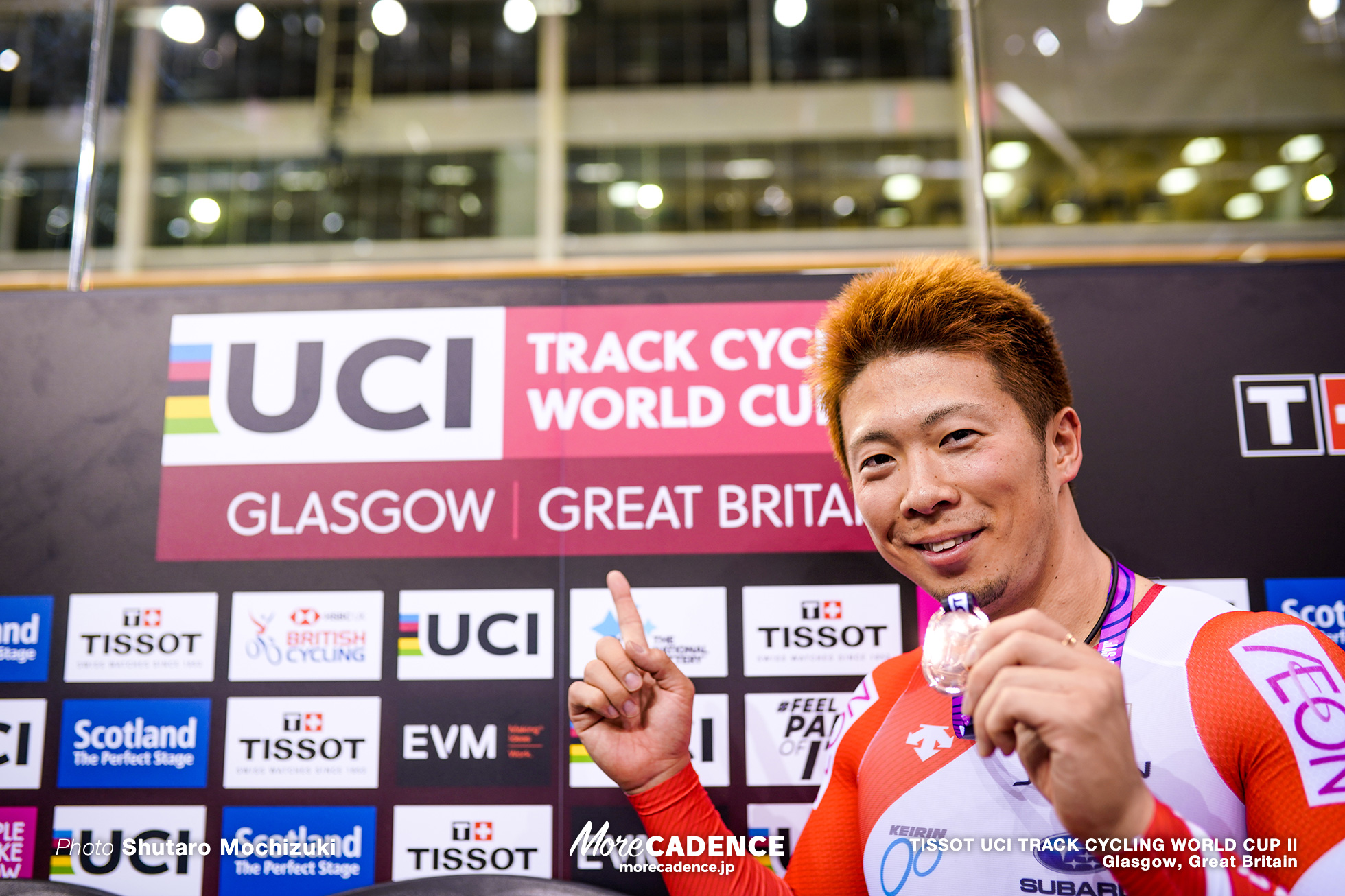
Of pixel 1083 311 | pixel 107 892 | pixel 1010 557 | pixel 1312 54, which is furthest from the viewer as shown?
pixel 1312 54

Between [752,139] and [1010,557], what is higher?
[752,139]

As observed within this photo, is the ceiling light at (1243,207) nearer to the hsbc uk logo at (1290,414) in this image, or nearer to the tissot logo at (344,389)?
the hsbc uk logo at (1290,414)

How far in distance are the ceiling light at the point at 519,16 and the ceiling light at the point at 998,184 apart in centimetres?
446

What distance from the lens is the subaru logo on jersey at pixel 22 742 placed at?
1519 mm

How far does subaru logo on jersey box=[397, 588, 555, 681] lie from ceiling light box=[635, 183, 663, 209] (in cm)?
618

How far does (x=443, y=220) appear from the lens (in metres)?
7.56

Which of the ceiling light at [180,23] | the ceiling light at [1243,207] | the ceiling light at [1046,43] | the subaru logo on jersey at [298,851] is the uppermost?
the ceiling light at [1243,207]

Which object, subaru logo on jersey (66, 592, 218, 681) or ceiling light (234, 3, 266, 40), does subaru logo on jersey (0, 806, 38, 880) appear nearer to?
subaru logo on jersey (66, 592, 218, 681)

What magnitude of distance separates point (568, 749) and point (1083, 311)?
1274mm

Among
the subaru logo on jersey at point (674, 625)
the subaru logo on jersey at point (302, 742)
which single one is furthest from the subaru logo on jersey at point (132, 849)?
the subaru logo on jersey at point (674, 625)

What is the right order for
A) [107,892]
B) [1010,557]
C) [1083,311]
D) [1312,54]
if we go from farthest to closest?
[1312,54], [1083,311], [107,892], [1010,557]

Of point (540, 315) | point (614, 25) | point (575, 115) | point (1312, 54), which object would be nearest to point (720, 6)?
point (614, 25)

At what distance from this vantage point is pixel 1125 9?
4.16 m

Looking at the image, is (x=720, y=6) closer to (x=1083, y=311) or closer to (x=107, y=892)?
(x=1083, y=311)
